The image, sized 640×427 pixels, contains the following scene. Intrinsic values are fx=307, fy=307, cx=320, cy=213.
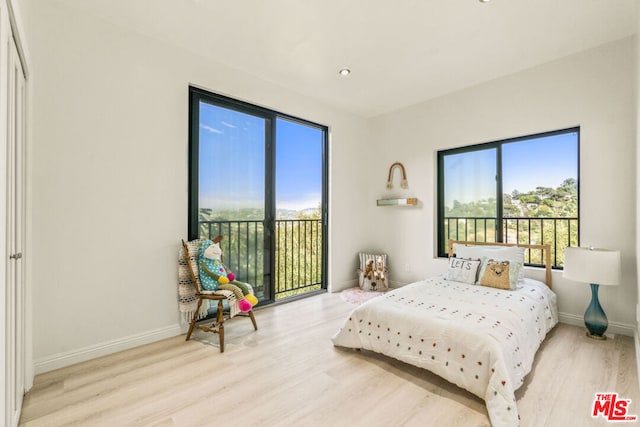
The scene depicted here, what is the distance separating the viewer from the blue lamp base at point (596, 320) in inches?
102

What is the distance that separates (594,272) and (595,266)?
0.05 m

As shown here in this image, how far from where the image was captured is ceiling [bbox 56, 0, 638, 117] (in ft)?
7.61

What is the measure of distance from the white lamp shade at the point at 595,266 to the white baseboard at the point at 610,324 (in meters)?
0.58

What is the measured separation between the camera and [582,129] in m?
2.94

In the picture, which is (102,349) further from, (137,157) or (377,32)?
(377,32)

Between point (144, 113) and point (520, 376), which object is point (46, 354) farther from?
point (520, 376)

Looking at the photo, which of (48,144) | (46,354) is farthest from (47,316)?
(48,144)

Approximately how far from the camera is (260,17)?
96.4 inches

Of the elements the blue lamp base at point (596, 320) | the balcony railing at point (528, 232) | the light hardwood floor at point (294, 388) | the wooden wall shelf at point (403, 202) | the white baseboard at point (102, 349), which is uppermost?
the wooden wall shelf at point (403, 202)

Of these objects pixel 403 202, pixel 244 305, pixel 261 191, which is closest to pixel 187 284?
pixel 244 305

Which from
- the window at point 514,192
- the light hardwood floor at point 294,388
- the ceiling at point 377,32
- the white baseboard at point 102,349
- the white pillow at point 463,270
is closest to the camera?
the light hardwood floor at point 294,388

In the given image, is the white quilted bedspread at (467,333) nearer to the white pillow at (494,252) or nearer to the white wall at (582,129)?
the white pillow at (494,252)

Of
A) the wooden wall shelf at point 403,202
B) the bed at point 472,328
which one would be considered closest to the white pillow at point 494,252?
the bed at point 472,328

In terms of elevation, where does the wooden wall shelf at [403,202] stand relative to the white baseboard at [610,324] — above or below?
above
